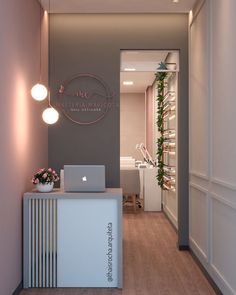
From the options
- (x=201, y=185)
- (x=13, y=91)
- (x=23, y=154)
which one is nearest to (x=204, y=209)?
(x=201, y=185)

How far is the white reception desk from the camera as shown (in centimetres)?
398

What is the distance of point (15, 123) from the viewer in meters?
3.71

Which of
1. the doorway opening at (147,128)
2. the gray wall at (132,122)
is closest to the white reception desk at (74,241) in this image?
the doorway opening at (147,128)

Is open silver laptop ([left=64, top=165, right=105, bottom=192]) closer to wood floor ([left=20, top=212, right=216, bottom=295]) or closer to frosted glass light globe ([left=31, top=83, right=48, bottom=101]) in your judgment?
frosted glass light globe ([left=31, top=83, right=48, bottom=101])

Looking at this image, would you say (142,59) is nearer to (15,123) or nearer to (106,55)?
(106,55)

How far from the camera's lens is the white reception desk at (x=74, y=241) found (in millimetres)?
3980

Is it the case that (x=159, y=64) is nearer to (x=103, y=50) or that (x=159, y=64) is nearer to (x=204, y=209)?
(x=103, y=50)

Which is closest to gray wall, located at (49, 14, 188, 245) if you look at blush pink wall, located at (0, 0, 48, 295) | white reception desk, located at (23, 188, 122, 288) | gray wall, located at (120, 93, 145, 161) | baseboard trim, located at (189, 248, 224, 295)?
baseboard trim, located at (189, 248, 224, 295)

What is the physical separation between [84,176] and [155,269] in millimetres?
1409

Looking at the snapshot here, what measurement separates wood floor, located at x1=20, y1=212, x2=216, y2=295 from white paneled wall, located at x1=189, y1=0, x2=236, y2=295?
0.67 feet

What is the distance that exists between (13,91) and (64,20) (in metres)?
2.08

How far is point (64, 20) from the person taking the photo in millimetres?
5363

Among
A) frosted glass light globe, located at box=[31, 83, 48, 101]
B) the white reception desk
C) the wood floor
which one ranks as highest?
frosted glass light globe, located at box=[31, 83, 48, 101]

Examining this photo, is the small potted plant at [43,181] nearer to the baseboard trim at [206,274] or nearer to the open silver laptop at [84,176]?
the open silver laptop at [84,176]
